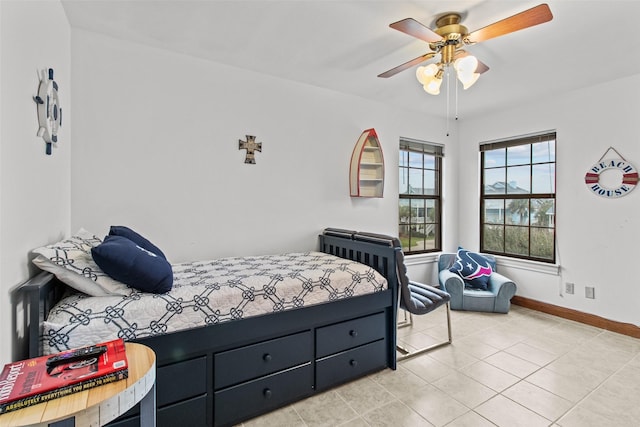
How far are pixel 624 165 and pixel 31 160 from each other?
4402 millimetres

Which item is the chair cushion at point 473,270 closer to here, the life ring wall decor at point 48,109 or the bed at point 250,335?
the bed at point 250,335

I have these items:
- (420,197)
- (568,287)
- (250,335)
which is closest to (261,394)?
(250,335)

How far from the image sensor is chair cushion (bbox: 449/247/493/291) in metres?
3.66

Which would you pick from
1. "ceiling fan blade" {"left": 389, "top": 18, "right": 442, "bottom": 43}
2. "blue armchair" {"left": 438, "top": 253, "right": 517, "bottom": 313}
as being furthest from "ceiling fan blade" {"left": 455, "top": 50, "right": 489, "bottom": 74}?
"blue armchair" {"left": 438, "top": 253, "right": 517, "bottom": 313}

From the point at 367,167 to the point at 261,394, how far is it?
2.41 meters

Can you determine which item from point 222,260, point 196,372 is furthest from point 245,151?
point 196,372

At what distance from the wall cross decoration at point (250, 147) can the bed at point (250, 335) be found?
2.98 ft

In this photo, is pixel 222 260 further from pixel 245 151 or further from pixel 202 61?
pixel 202 61

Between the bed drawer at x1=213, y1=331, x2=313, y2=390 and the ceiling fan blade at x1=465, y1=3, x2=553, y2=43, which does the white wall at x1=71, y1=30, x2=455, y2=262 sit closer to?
the bed drawer at x1=213, y1=331, x2=313, y2=390

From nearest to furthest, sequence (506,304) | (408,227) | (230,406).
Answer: (230,406) → (506,304) → (408,227)

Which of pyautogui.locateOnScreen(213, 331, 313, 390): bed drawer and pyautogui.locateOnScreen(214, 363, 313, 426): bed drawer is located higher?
pyautogui.locateOnScreen(213, 331, 313, 390): bed drawer

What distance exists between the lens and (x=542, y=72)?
2.80m

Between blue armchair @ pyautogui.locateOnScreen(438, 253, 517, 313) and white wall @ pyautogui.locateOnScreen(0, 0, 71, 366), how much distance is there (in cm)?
352

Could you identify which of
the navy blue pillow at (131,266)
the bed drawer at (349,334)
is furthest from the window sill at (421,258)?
the navy blue pillow at (131,266)
